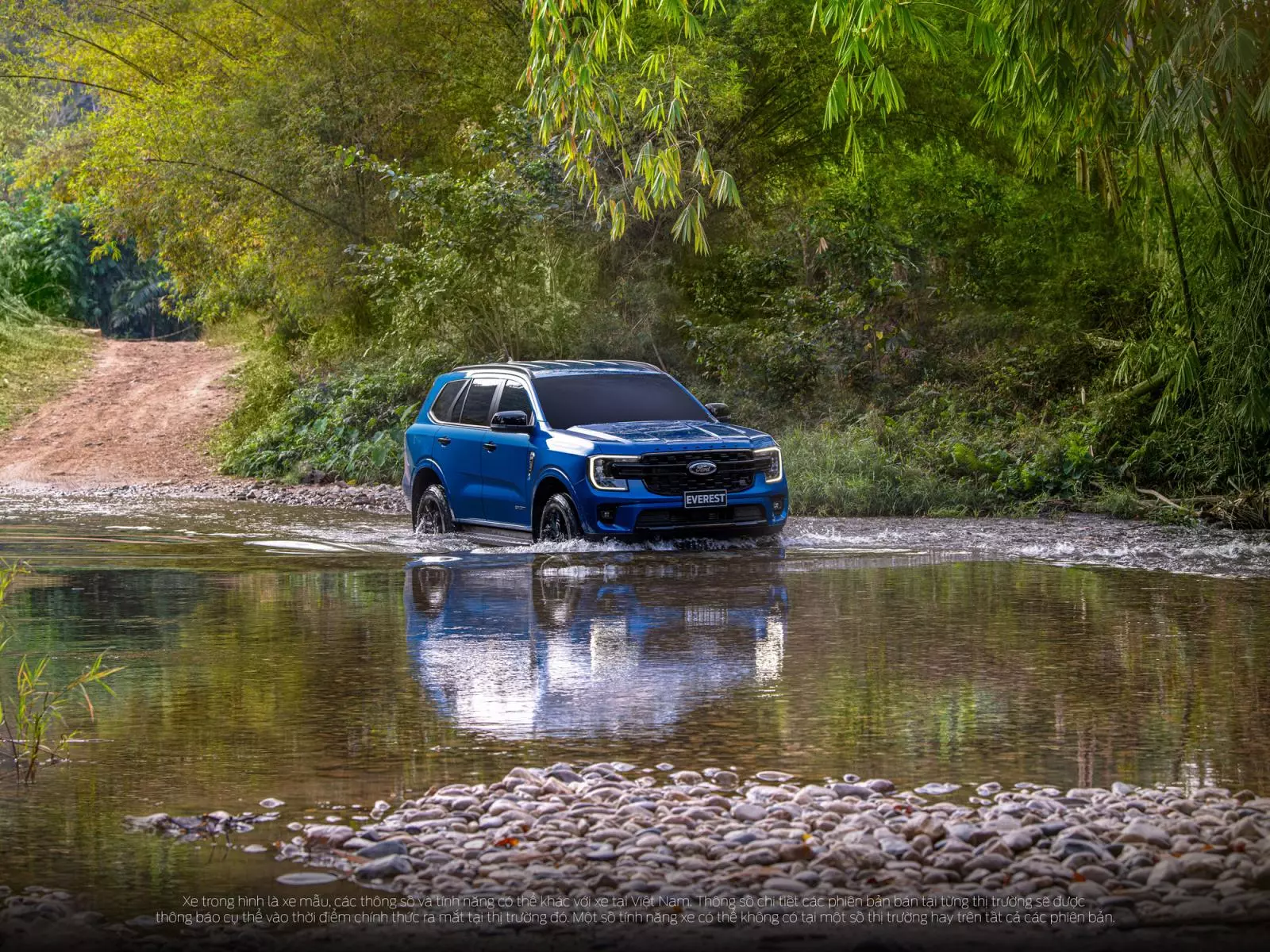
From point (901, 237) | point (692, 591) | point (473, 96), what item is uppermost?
point (473, 96)

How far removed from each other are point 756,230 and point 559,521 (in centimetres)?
1348

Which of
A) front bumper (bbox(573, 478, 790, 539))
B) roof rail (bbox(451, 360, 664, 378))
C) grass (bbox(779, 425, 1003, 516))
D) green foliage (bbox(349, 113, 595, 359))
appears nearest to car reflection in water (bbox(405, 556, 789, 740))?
front bumper (bbox(573, 478, 790, 539))

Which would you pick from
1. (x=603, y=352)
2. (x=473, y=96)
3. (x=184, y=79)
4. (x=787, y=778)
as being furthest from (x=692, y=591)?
(x=184, y=79)

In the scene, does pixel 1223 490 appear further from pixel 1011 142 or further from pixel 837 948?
pixel 837 948

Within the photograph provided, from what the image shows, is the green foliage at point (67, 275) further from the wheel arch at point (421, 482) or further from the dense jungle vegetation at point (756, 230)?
the wheel arch at point (421, 482)

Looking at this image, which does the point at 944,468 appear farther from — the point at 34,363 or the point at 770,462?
the point at 34,363

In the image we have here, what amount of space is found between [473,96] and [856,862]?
25047 mm

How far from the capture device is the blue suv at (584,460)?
619 inches

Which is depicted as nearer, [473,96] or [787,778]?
[787,778]

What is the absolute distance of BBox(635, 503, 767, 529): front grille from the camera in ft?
51.6

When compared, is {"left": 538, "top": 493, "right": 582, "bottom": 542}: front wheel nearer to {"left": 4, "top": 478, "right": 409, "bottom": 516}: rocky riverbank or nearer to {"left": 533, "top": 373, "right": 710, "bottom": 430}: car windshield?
{"left": 533, "top": 373, "right": 710, "bottom": 430}: car windshield

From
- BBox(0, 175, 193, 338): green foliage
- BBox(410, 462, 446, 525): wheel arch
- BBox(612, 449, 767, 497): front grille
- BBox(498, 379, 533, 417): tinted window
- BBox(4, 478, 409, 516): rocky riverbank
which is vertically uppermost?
BBox(0, 175, 193, 338): green foliage

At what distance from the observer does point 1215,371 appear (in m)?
17.9

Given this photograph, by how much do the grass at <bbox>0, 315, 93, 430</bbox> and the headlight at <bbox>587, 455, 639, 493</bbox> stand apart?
21.8m
